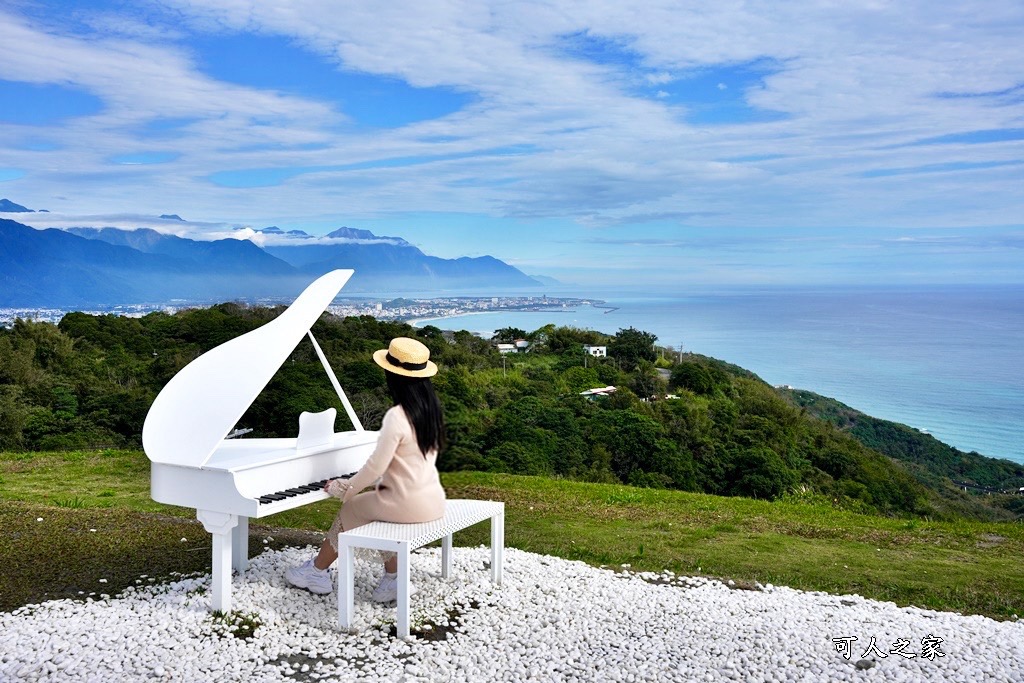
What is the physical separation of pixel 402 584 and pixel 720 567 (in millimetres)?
3212

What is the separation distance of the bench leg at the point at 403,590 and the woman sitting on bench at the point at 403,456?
0.39 m

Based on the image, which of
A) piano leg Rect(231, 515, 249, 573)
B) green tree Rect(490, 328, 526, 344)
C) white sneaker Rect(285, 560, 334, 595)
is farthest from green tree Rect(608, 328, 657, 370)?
white sneaker Rect(285, 560, 334, 595)

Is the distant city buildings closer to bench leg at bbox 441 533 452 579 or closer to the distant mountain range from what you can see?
the distant mountain range

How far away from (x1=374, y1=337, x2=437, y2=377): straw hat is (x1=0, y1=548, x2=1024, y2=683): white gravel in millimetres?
1580

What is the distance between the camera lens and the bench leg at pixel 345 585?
17.2ft

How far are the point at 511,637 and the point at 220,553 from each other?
192 cm

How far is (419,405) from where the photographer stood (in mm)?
5477

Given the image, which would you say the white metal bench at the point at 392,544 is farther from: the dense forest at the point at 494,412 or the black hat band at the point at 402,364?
the dense forest at the point at 494,412

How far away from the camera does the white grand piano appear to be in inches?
205

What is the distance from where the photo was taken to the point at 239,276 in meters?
32.0

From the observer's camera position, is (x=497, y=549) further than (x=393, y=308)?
No

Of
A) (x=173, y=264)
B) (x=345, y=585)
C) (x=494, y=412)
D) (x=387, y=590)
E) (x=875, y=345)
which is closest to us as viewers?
(x=345, y=585)

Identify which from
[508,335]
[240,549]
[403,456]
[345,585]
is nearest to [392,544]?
[345,585]

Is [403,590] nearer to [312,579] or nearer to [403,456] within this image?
[403,456]
